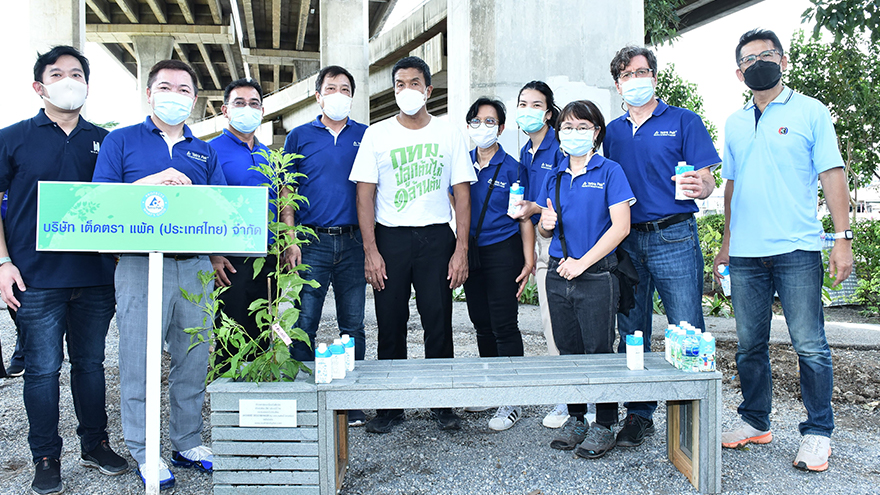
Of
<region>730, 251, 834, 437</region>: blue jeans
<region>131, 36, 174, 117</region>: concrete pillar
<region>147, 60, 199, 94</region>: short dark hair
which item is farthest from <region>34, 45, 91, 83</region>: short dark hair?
<region>131, 36, 174, 117</region>: concrete pillar

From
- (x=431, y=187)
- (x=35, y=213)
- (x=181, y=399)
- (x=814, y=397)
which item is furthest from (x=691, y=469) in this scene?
(x=35, y=213)

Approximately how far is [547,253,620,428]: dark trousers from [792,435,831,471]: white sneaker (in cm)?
96

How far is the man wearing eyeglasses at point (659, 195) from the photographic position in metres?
3.30

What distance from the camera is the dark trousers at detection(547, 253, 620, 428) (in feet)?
10.4

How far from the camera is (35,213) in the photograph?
296 centimetres

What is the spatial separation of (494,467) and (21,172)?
2917 mm

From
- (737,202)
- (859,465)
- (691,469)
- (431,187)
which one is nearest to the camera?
(691,469)

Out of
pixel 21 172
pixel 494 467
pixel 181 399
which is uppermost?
pixel 21 172

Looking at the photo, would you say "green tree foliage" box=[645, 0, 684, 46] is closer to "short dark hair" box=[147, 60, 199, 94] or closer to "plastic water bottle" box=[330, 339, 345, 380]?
"short dark hair" box=[147, 60, 199, 94]

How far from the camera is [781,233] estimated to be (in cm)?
308

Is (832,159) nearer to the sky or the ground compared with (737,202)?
nearer to the sky

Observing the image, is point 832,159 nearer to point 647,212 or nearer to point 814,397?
point 647,212

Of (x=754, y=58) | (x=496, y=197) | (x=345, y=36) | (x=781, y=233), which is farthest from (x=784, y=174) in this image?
(x=345, y=36)

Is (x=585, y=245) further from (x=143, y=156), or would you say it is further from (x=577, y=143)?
(x=143, y=156)
